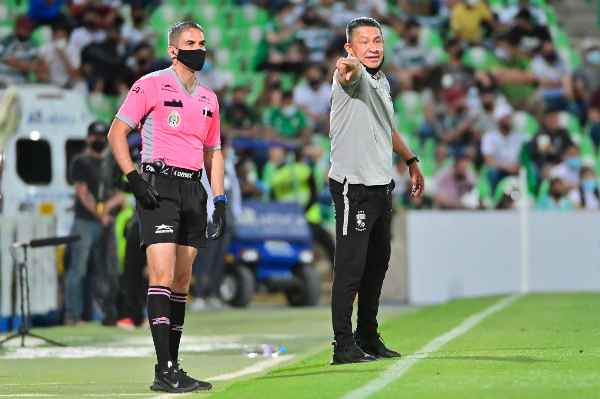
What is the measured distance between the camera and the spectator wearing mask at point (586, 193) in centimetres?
2319

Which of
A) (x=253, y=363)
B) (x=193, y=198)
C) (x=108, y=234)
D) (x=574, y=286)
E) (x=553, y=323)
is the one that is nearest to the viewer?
(x=193, y=198)

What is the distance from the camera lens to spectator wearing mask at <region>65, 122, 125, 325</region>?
55.3ft

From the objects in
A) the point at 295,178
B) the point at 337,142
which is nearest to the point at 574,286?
the point at 295,178

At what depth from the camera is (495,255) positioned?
21.5 metres

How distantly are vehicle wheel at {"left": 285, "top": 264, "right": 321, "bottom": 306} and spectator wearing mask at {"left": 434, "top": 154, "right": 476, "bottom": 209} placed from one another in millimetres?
3132

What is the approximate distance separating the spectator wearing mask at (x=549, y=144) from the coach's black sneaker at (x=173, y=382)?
1570cm

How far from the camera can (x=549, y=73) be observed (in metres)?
26.5

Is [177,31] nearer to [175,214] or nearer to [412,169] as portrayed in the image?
[175,214]

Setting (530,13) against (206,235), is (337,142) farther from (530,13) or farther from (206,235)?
(530,13)

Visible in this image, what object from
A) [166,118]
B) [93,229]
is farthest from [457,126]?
[166,118]

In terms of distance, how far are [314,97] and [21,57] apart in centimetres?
447

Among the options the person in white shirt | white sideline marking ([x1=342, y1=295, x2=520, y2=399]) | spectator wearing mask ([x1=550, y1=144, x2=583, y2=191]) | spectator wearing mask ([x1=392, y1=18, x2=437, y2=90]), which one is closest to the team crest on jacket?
white sideline marking ([x1=342, y1=295, x2=520, y2=399])

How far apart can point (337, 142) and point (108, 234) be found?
806 centimetres

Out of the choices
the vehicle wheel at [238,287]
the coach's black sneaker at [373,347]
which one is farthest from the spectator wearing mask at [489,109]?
the coach's black sneaker at [373,347]
